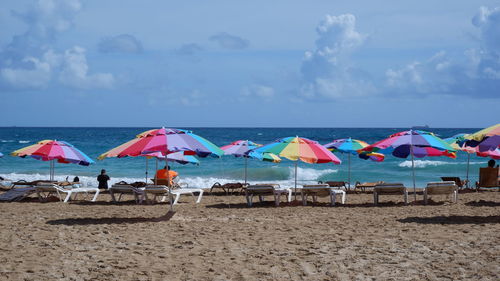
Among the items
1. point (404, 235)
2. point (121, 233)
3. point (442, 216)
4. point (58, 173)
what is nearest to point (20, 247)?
point (121, 233)

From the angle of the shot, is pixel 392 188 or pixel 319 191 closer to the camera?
pixel 392 188

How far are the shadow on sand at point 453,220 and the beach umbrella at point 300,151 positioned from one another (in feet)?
8.33

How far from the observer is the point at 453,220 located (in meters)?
10.1

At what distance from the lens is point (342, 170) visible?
32.5 metres

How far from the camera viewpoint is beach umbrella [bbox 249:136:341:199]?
12422 millimetres

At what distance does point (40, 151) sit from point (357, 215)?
8.00 metres

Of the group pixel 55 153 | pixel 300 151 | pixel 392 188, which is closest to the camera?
pixel 300 151

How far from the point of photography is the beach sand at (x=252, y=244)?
6656 millimetres

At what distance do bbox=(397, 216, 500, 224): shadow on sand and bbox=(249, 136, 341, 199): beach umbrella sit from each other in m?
2.54

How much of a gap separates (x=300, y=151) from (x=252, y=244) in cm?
476

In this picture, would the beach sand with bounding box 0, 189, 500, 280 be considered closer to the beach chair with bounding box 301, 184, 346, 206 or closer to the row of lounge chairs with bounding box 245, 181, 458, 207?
the row of lounge chairs with bounding box 245, 181, 458, 207

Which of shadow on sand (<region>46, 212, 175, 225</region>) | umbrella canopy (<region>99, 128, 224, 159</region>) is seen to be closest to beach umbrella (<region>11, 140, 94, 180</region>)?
umbrella canopy (<region>99, 128, 224, 159</region>)

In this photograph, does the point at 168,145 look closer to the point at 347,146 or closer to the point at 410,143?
the point at 410,143

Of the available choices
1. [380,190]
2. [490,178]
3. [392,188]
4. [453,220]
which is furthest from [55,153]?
[490,178]
